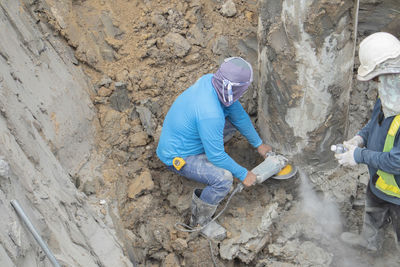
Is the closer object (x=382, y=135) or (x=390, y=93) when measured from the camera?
(x=390, y=93)

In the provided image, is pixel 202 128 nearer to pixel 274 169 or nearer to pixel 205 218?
pixel 274 169

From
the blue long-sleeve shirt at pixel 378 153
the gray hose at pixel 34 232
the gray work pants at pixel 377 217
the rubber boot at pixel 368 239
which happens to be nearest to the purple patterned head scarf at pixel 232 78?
the blue long-sleeve shirt at pixel 378 153

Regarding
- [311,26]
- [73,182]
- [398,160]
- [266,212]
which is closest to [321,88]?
[311,26]

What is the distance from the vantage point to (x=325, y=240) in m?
3.54

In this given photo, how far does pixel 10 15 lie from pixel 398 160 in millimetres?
3277

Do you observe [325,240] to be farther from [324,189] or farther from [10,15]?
[10,15]

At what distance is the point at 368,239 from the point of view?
3334mm

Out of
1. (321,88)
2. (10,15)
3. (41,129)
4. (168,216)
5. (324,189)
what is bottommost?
(324,189)

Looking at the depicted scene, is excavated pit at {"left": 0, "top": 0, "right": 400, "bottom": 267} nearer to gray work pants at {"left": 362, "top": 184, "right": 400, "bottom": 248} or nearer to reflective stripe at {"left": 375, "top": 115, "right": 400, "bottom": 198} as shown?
gray work pants at {"left": 362, "top": 184, "right": 400, "bottom": 248}

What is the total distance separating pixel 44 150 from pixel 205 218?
56.9 inches

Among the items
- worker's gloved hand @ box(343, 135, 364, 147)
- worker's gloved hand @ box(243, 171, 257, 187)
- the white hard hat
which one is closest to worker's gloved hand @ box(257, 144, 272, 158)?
worker's gloved hand @ box(243, 171, 257, 187)

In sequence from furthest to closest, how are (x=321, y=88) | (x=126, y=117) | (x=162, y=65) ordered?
1. (x=162, y=65)
2. (x=126, y=117)
3. (x=321, y=88)

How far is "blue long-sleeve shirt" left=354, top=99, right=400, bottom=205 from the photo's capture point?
2482 millimetres

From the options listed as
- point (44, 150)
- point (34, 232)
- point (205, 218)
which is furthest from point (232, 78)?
point (34, 232)
